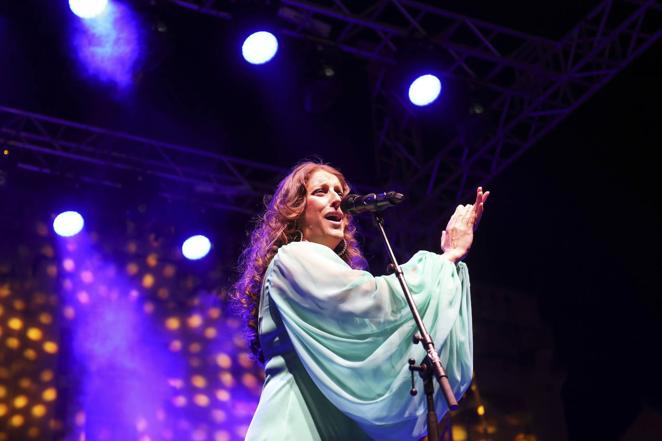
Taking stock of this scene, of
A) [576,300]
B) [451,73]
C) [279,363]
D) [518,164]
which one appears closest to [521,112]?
[451,73]

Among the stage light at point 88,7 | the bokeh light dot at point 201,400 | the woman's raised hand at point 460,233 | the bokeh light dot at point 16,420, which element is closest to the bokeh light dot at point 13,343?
the bokeh light dot at point 16,420

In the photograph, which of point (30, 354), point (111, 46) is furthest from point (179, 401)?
point (111, 46)

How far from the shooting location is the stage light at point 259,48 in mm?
5824

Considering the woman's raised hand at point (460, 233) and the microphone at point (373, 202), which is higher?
the microphone at point (373, 202)

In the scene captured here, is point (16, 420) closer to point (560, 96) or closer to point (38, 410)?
point (38, 410)

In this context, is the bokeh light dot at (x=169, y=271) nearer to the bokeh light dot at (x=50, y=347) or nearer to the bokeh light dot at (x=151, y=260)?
the bokeh light dot at (x=151, y=260)

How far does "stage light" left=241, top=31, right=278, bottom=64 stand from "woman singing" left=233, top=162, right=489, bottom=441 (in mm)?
3550

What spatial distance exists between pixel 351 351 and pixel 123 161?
4859 millimetres

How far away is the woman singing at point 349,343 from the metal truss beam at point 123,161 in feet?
14.8

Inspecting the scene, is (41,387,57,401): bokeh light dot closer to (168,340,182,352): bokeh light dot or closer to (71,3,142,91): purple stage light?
(168,340,182,352): bokeh light dot

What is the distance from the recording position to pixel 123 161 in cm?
678

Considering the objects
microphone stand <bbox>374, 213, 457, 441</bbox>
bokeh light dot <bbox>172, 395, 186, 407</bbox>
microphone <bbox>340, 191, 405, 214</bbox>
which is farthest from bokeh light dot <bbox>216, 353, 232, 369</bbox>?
microphone stand <bbox>374, 213, 457, 441</bbox>

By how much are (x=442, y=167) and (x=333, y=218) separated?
194 inches

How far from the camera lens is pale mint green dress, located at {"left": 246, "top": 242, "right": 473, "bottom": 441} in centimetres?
226
